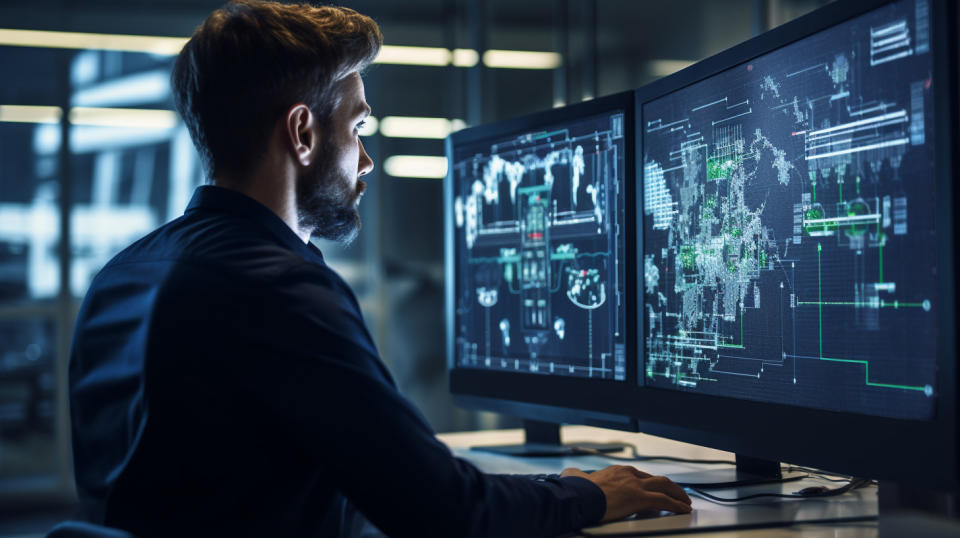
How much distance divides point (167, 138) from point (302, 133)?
161 inches

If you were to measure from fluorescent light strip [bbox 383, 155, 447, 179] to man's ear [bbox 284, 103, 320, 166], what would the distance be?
3940 millimetres

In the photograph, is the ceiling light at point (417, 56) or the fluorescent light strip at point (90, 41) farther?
the ceiling light at point (417, 56)

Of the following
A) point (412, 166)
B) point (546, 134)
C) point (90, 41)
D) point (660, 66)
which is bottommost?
point (546, 134)

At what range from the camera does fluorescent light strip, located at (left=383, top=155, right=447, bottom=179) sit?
505 centimetres

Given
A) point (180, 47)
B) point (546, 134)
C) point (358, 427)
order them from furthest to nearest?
point (180, 47) < point (546, 134) < point (358, 427)

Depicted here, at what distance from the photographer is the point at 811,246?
104 centimetres

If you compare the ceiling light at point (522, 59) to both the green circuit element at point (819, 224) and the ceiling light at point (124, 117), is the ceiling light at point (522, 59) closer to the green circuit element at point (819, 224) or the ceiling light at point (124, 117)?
the ceiling light at point (124, 117)

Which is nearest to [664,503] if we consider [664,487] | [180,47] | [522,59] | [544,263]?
[664,487]

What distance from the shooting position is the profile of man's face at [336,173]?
1.16 m

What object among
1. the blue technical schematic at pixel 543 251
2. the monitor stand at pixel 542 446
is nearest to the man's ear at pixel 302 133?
the blue technical schematic at pixel 543 251

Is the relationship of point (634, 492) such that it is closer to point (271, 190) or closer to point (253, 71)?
point (271, 190)

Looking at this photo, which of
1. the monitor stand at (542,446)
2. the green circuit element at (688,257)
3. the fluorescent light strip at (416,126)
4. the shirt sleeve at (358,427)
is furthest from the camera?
the fluorescent light strip at (416,126)

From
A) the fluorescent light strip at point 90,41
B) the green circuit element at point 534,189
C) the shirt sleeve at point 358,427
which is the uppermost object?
the fluorescent light strip at point 90,41

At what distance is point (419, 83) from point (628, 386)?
3.99 m
